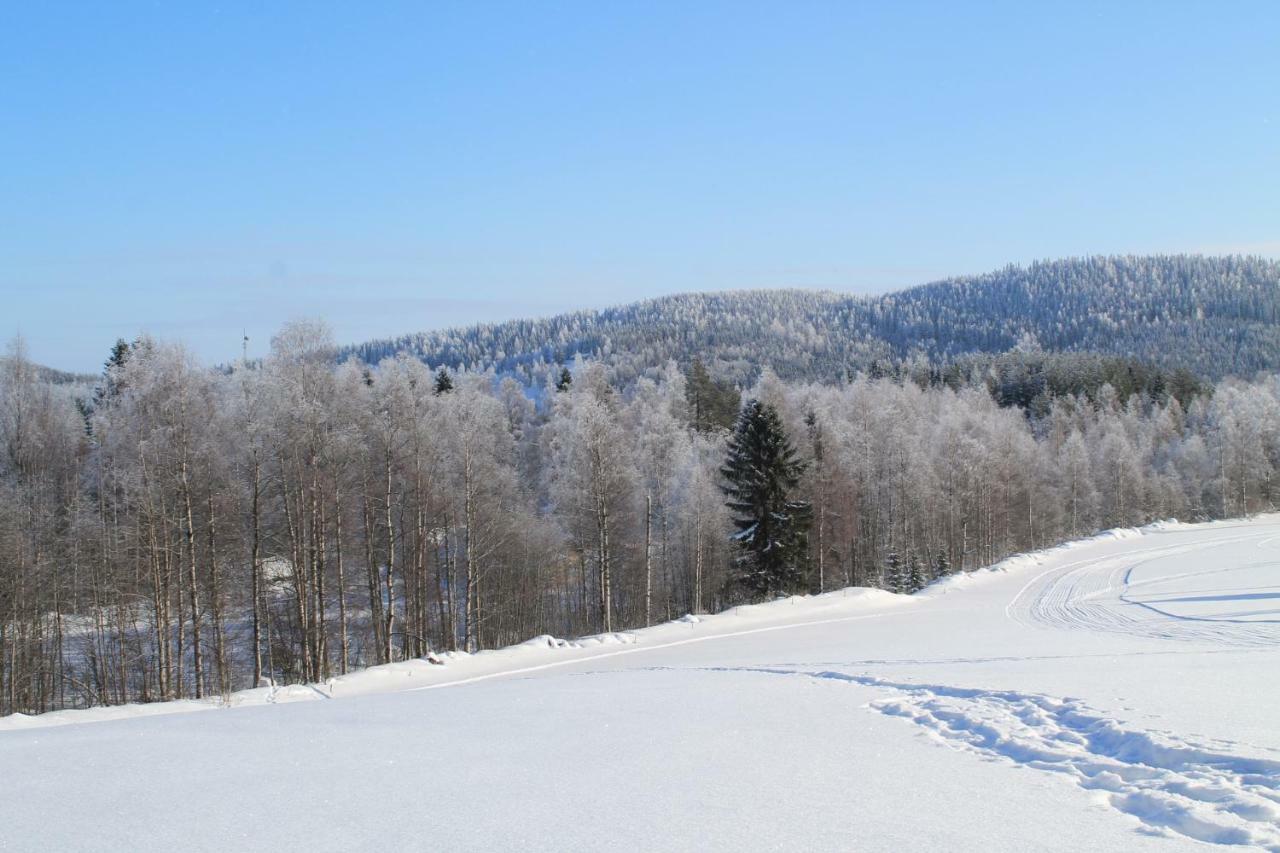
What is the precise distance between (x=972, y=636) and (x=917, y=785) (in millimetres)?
13754

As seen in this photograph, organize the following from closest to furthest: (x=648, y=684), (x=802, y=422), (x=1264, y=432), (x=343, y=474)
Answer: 1. (x=648, y=684)
2. (x=343, y=474)
3. (x=802, y=422)
4. (x=1264, y=432)

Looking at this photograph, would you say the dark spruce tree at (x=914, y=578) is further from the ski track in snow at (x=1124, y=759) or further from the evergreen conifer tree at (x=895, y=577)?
the ski track in snow at (x=1124, y=759)

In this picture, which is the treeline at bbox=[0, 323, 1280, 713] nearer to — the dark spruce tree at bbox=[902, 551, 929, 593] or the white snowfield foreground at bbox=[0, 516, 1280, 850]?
the dark spruce tree at bbox=[902, 551, 929, 593]

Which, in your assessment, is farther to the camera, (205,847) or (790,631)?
(790,631)

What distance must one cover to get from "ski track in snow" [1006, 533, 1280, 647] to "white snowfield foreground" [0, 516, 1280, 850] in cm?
580

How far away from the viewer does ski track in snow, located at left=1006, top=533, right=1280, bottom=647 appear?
54.4 ft

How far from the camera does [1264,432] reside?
68.8m

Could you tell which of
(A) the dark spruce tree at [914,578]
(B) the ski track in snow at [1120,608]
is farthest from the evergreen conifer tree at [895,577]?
(B) the ski track in snow at [1120,608]

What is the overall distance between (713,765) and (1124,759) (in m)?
3.03

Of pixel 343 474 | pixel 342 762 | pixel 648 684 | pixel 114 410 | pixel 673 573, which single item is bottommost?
pixel 673 573

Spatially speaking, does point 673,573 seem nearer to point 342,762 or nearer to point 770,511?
point 770,511

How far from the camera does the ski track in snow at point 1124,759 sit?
15.1 feet

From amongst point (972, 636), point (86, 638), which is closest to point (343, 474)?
point (86, 638)

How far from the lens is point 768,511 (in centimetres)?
3459
